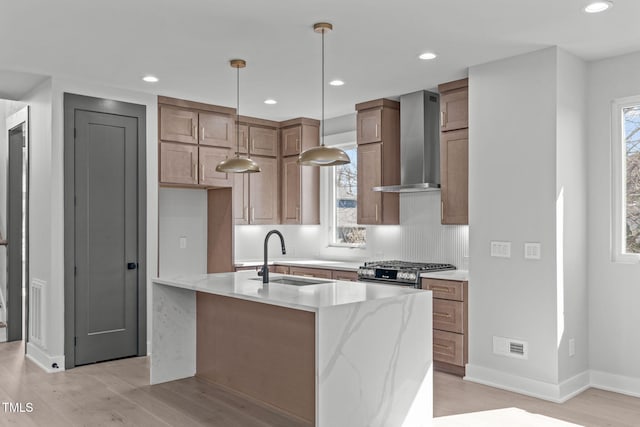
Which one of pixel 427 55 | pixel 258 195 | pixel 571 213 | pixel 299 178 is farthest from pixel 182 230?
pixel 571 213

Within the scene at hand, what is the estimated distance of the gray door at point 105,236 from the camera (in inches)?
194

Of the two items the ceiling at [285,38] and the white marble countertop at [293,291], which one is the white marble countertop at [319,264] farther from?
the ceiling at [285,38]

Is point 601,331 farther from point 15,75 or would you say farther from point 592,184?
point 15,75

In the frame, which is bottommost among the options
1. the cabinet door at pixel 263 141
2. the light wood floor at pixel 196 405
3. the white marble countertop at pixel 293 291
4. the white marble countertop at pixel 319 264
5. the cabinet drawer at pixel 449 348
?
the light wood floor at pixel 196 405

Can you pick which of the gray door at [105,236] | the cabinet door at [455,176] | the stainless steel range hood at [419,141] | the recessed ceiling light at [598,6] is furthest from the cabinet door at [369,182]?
the recessed ceiling light at [598,6]

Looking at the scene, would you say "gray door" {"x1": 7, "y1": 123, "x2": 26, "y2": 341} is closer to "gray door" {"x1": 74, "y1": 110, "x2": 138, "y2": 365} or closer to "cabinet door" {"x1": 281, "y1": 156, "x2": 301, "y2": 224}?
"gray door" {"x1": 74, "y1": 110, "x2": 138, "y2": 365}

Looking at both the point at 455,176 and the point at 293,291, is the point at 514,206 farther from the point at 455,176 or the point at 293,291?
the point at 293,291

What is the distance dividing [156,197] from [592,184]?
13.5 feet

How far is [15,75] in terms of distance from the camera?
473cm

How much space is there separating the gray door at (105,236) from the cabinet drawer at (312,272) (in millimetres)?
1781

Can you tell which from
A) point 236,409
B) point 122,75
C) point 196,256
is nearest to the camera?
point 236,409

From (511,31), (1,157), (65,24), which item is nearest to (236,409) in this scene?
(65,24)

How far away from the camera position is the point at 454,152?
483cm

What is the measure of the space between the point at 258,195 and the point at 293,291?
3.32 m
